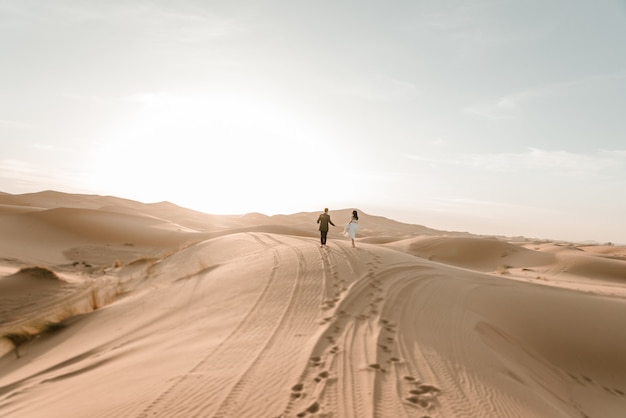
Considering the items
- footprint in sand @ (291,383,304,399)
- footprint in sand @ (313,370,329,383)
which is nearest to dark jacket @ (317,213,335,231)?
footprint in sand @ (313,370,329,383)

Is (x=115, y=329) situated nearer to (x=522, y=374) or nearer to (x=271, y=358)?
(x=271, y=358)

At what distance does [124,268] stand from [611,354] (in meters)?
15.4

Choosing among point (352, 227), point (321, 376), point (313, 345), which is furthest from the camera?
point (352, 227)

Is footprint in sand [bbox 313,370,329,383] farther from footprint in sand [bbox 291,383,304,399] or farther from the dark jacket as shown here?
the dark jacket

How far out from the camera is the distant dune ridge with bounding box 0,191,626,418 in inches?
135

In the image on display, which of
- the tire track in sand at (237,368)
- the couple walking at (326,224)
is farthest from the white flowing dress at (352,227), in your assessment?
the tire track in sand at (237,368)

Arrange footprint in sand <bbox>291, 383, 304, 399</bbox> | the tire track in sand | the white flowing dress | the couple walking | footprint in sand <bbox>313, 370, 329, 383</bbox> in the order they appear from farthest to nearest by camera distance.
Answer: the white flowing dress → the couple walking → footprint in sand <bbox>313, 370, 329, 383</bbox> → footprint in sand <bbox>291, 383, 304, 399</bbox> → the tire track in sand

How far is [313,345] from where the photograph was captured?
4.40 m

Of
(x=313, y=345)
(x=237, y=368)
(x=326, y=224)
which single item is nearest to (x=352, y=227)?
(x=326, y=224)

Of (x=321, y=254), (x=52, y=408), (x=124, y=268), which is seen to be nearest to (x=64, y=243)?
(x=124, y=268)

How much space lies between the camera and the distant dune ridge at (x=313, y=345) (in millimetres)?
3424

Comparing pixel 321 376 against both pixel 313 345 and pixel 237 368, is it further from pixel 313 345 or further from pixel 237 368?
pixel 237 368

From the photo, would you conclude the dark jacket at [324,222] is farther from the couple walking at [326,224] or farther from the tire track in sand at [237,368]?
the tire track in sand at [237,368]

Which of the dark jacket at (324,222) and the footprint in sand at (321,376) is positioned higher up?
the dark jacket at (324,222)
